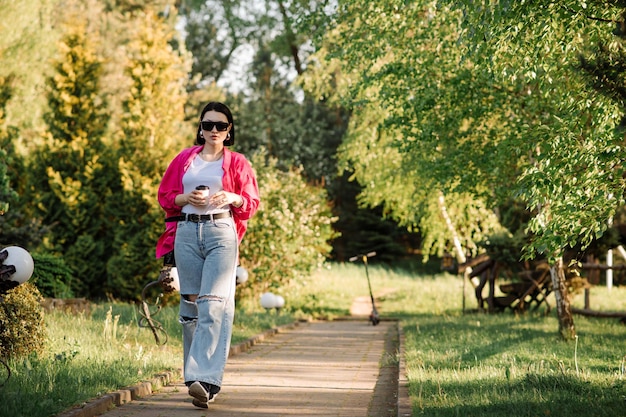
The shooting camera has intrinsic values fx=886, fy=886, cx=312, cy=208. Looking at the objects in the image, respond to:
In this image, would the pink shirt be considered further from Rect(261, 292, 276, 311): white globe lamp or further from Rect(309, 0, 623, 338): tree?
Rect(261, 292, 276, 311): white globe lamp

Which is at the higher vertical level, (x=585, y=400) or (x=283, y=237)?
(x=283, y=237)

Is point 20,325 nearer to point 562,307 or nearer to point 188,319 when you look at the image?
point 188,319

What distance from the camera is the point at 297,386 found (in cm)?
797

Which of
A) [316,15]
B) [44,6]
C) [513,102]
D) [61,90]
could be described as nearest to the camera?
[513,102]

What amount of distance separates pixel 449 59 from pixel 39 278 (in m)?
7.68

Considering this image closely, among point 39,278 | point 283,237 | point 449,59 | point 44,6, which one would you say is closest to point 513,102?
point 449,59

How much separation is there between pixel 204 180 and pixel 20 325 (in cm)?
252

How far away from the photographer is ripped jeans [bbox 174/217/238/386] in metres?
6.35

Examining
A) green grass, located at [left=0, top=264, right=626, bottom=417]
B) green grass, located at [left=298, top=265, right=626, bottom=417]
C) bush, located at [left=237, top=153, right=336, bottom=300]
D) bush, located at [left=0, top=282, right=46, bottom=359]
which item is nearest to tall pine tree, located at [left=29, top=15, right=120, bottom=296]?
bush, located at [left=237, top=153, right=336, bottom=300]

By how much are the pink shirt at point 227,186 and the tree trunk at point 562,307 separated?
6885 millimetres

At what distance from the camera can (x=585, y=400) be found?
6.15 meters

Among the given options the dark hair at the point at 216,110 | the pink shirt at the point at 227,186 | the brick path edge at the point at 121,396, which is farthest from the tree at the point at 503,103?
the brick path edge at the point at 121,396

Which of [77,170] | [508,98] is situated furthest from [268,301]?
[508,98]

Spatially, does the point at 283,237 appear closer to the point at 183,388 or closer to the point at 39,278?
the point at 39,278
